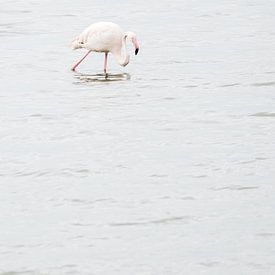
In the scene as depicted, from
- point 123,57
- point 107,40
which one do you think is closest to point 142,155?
point 123,57

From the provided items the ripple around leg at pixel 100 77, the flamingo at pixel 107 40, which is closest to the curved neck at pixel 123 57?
the flamingo at pixel 107 40

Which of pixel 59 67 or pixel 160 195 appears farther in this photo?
pixel 59 67

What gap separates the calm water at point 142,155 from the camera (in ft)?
31.0

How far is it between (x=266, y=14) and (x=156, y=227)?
14244 millimetres

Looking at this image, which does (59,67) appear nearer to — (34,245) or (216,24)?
(216,24)

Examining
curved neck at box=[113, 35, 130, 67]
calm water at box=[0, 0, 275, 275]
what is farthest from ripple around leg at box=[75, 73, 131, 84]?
curved neck at box=[113, 35, 130, 67]

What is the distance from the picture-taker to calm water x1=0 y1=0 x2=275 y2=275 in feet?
31.0

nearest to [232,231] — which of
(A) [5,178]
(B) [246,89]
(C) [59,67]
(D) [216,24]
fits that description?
(A) [5,178]

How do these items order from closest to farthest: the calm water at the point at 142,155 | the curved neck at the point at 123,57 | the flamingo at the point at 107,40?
the calm water at the point at 142,155
the curved neck at the point at 123,57
the flamingo at the point at 107,40

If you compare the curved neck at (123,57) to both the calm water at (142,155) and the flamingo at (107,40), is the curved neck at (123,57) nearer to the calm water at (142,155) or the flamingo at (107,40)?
the flamingo at (107,40)

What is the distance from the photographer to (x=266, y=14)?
23812 mm

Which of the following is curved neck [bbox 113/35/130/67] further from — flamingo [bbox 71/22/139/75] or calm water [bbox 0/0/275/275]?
calm water [bbox 0/0/275/275]

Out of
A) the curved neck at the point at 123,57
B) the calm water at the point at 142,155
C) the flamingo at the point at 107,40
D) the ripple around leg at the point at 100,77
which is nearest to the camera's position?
the calm water at the point at 142,155

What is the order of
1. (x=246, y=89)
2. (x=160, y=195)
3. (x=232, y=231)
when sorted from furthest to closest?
1. (x=246, y=89)
2. (x=160, y=195)
3. (x=232, y=231)
